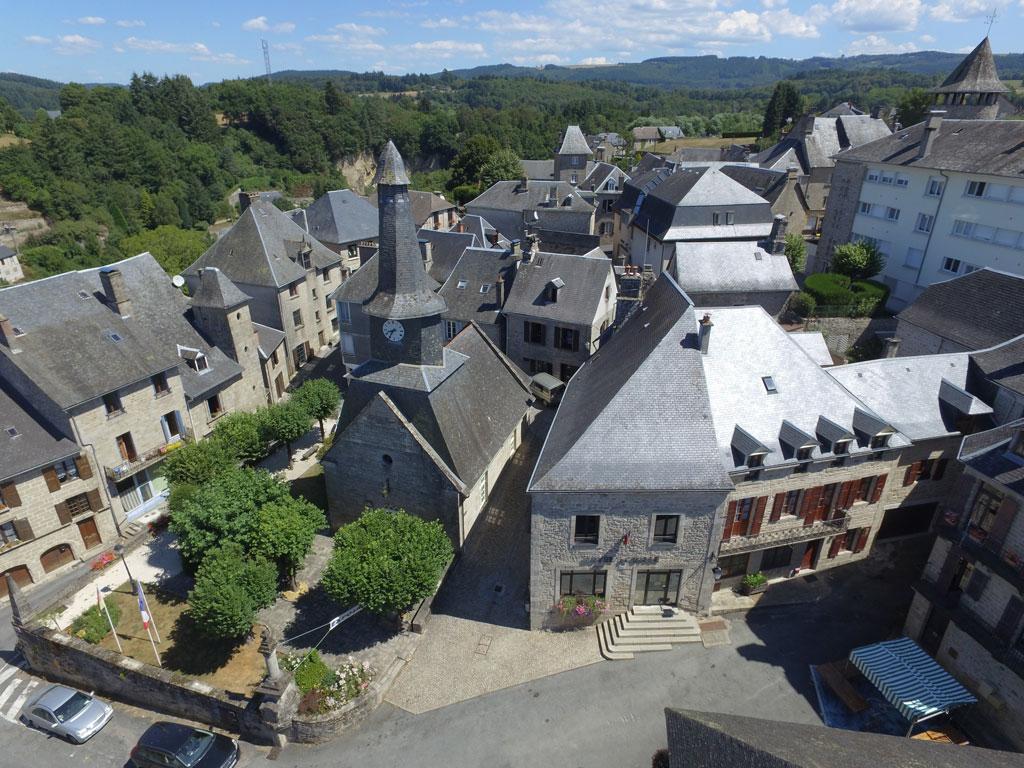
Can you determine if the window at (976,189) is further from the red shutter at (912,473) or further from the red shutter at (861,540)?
the red shutter at (861,540)

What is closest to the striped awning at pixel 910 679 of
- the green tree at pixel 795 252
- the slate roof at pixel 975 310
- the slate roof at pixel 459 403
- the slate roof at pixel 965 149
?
the slate roof at pixel 459 403

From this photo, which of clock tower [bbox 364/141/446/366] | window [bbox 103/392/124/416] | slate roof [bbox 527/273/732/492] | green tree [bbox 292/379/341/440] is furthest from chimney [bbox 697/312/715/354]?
window [bbox 103/392/124/416]

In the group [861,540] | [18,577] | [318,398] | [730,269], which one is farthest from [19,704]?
[730,269]

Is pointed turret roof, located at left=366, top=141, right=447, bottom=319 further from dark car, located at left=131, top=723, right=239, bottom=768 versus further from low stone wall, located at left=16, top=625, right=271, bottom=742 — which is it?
dark car, located at left=131, top=723, right=239, bottom=768

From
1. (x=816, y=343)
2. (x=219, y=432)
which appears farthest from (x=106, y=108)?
(x=816, y=343)

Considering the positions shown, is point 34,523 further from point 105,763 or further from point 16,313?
point 105,763

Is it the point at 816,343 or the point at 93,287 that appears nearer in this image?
the point at 816,343
